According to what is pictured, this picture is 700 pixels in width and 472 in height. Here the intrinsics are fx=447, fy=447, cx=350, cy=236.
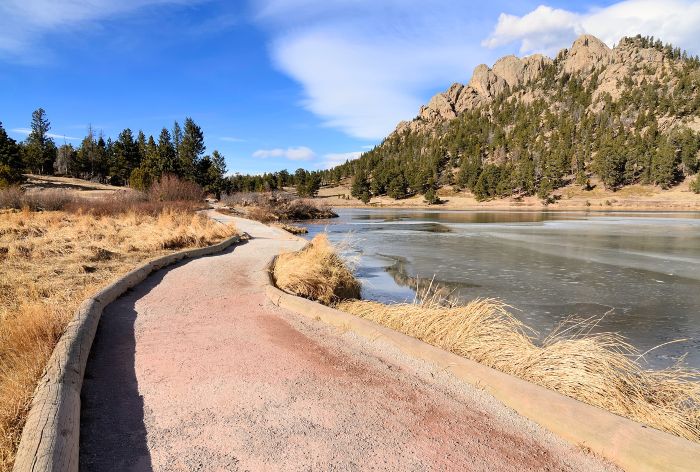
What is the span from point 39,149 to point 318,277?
308 feet

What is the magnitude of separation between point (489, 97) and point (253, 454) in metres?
211

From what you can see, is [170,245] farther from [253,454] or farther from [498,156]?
[498,156]

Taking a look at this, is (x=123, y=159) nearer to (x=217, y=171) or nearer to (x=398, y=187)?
(x=217, y=171)

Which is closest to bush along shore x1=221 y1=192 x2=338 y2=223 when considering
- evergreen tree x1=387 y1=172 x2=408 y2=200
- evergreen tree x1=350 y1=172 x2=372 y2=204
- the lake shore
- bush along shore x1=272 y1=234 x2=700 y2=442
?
the lake shore

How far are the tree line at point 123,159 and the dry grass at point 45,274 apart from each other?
40255 millimetres

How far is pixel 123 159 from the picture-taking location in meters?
Answer: 80.6

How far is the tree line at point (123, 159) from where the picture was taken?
60.3 meters

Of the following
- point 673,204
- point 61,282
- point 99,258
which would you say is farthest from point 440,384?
point 673,204

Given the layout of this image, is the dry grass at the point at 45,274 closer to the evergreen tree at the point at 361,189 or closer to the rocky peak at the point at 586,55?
the evergreen tree at the point at 361,189

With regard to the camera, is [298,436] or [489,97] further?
[489,97]

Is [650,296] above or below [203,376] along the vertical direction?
below

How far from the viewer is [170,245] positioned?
14695 mm

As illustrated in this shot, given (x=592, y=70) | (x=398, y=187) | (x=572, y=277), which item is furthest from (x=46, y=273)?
(x=592, y=70)

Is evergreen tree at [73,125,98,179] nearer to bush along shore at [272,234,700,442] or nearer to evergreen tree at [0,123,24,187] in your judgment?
evergreen tree at [0,123,24,187]
